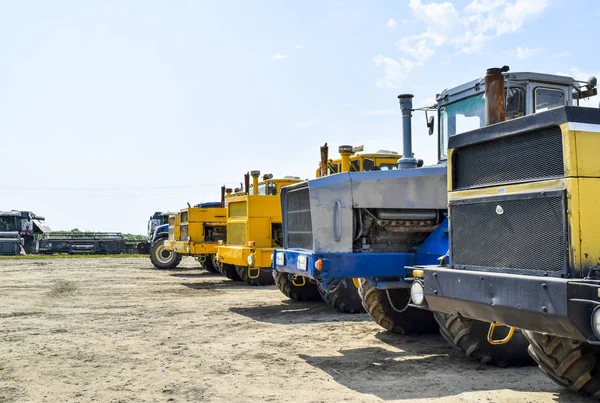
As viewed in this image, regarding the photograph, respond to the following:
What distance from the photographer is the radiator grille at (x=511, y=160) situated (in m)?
4.14

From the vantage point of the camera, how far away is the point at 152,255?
2395 cm

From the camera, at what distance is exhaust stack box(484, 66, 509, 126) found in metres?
4.72

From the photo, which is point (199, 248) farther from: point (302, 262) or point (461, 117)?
point (461, 117)

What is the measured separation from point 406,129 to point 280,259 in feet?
7.40

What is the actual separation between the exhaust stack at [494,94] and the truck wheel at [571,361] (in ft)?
5.27

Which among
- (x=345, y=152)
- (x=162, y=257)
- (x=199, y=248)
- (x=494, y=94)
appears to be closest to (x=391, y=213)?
(x=345, y=152)

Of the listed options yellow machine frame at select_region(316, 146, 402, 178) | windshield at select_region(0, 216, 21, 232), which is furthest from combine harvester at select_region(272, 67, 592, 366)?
windshield at select_region(0, 216, 21, 232)

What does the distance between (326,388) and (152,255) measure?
63.1 feet

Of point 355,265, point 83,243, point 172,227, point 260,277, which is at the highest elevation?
point 172,227

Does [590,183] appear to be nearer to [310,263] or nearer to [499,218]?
[499,218]

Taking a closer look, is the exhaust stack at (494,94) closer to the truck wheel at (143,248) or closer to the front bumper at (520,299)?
the front bumper at (520,299)

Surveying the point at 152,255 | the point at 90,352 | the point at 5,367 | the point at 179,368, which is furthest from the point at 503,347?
the point at 152,255

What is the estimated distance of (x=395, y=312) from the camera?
7992 mm

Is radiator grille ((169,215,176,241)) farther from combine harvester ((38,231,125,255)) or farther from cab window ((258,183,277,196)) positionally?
combine harvester ((38,231,125,255))
